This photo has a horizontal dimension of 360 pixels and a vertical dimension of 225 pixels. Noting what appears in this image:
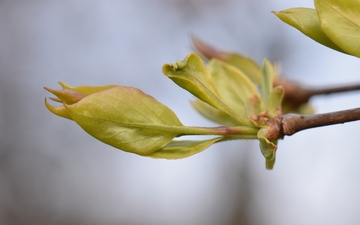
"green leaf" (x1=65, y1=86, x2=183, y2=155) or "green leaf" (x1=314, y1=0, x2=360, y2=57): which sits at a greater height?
"green leaf" (x1=314, y1=0, x2=360, y2=57)

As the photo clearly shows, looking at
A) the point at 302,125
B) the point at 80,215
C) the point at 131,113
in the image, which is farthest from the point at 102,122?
the point at 80,215

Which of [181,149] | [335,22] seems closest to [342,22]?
[335,22]

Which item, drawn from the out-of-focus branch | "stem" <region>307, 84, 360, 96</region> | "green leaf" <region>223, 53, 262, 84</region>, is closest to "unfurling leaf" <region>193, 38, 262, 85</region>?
"green leaf" <region>223, 53, 262, 84</region>

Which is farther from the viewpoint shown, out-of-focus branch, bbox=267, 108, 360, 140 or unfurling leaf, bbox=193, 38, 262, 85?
unfurling leaf, bbox=193, 38, 262, 85

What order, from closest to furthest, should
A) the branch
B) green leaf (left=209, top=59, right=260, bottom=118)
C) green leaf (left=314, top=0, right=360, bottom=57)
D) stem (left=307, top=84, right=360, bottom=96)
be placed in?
green leaf (left=314, top=0, right=360, bottom=57) < green leaf (left=209, top=59, right=260, bottom=118) < stem (left=307, top=84, right=360, bottom=96) < the branch

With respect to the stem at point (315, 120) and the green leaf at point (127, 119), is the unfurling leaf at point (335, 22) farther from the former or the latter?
the green leaf at point (127, 119)

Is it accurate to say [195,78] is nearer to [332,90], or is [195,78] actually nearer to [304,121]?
[304,121]

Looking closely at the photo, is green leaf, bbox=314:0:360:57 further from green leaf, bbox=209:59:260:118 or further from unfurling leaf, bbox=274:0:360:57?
green leaf, bbox=209:59:260:118

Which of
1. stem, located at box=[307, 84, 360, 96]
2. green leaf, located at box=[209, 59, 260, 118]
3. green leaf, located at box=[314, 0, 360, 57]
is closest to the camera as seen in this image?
green leaf, located at box=[314, 0, 360, 57]
